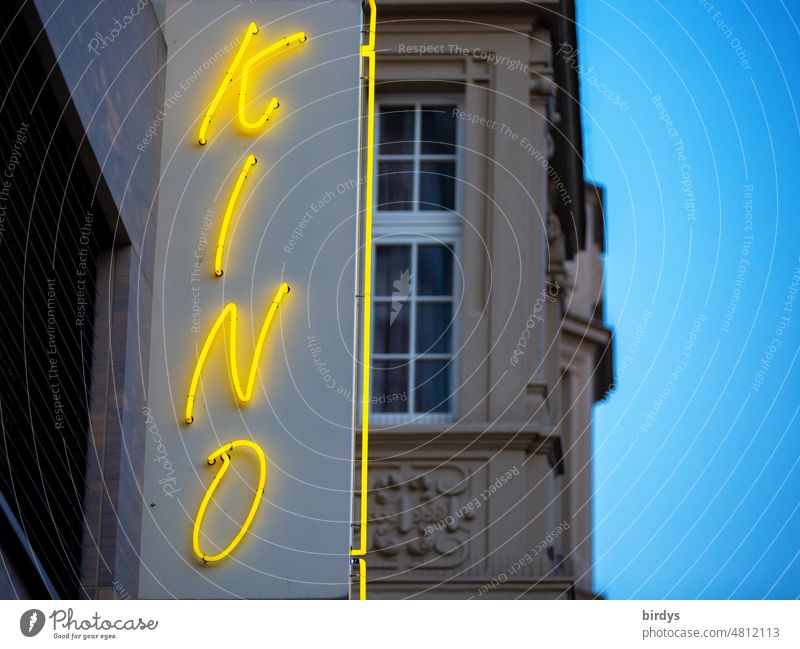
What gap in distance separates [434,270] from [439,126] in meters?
0.94

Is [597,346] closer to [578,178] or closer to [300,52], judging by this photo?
[578,178]

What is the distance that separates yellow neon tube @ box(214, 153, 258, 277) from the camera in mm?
9539

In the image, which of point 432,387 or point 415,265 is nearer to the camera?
point 432,387

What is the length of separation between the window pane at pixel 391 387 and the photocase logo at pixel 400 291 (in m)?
0.34

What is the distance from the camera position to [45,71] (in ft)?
27.5

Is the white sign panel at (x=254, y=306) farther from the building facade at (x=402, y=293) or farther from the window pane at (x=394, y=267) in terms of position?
the window pane at (x=394, y=267)

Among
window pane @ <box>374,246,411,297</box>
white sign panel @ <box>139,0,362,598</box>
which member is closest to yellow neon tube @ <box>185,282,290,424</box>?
white sign panel @ <box>139,0,362,598</box>

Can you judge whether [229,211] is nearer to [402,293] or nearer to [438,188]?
[402,293]

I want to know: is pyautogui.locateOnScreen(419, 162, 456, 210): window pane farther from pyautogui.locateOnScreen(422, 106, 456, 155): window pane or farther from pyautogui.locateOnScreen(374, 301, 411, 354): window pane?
pyautogui.locateOnScreen(374, 301, 411, 354): window pane

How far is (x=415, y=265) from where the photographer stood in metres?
13.9
